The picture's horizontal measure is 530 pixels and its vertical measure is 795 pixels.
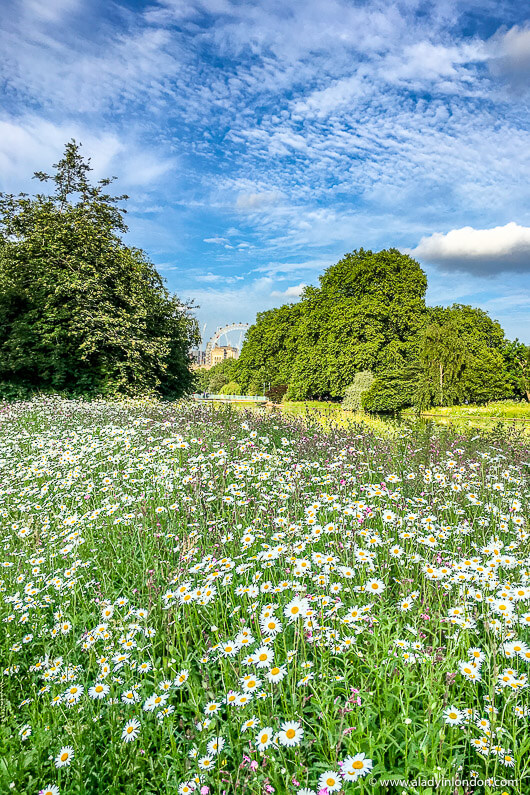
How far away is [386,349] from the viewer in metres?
29.6

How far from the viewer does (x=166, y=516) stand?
4090 mm

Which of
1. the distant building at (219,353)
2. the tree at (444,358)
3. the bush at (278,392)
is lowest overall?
the bush at (278,392)

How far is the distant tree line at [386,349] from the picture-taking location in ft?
86.7

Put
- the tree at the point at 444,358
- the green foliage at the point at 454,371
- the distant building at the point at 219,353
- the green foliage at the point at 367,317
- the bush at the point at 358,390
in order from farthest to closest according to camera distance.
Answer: the distant building at the point at 219,353 < the green foliage at the point at 367,317 < the tree at the point at 444,358 < the green foliage at the point at 454,371 < the bush at the point at 358,390

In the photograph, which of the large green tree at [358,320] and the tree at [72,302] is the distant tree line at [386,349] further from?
the tree at [72,302]

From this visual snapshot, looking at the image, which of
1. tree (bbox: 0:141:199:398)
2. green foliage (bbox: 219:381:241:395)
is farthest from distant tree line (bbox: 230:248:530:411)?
green foliage (bbox: 219:381:241:395)

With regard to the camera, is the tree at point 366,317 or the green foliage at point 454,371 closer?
the green foliage at point 454,371

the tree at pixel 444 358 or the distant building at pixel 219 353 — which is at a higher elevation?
the distant building at pixel 219 353

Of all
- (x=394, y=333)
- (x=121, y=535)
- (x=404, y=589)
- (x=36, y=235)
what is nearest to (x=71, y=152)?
(x=36, y=235)

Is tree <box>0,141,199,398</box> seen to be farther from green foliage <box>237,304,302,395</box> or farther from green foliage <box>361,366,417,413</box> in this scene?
green foliage <box>237,304,302,395</box>

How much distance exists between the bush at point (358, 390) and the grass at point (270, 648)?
21.9 meters

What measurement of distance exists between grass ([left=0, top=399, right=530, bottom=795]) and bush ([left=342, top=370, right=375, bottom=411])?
71.8ft

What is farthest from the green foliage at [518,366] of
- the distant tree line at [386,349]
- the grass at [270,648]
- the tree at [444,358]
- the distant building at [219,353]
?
the distant building at [219,353]

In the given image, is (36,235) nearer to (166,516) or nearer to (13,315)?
(13,315)
